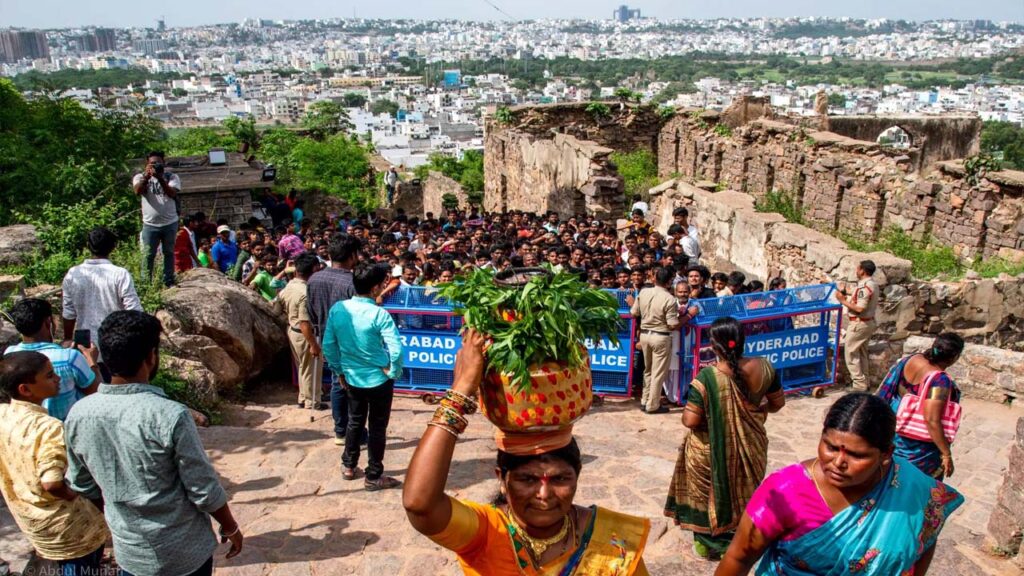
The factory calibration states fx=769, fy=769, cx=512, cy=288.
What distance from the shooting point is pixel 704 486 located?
4336 mm

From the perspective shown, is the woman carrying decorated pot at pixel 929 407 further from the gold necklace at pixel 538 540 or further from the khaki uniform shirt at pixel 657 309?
the gold necklace at pixel 538 540

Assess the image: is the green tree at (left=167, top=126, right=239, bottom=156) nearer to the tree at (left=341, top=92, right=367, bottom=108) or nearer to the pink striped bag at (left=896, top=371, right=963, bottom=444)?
the pink striped bag at (left=896, top=371, right=963, bottom=444)

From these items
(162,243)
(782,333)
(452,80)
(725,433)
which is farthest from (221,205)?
(452,80)

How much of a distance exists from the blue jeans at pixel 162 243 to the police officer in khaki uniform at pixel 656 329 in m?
4.42

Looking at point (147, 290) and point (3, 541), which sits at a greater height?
point (147, 290)

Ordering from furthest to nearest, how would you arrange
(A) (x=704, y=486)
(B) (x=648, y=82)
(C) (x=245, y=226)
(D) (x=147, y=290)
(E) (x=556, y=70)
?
(E) (x=556, y=70) < (B) (x=648, y=82) < (C) (x=245, y=226) < (D) (x=147, y=290) < (A) (x=704, y=486)

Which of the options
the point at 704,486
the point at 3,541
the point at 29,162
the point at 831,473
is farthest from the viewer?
the point at 29,162

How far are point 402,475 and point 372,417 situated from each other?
2.01 ft

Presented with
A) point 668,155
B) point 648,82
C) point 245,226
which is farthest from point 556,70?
point 245,226

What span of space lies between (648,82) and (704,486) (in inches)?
6147

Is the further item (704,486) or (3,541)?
(704,486)

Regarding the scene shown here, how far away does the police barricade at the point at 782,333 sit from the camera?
709 centimetres

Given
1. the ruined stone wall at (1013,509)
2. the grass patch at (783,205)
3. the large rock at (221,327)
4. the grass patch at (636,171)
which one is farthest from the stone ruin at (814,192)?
the large rock at (221,327)

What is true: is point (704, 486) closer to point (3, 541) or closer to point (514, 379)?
point (514, 379)
